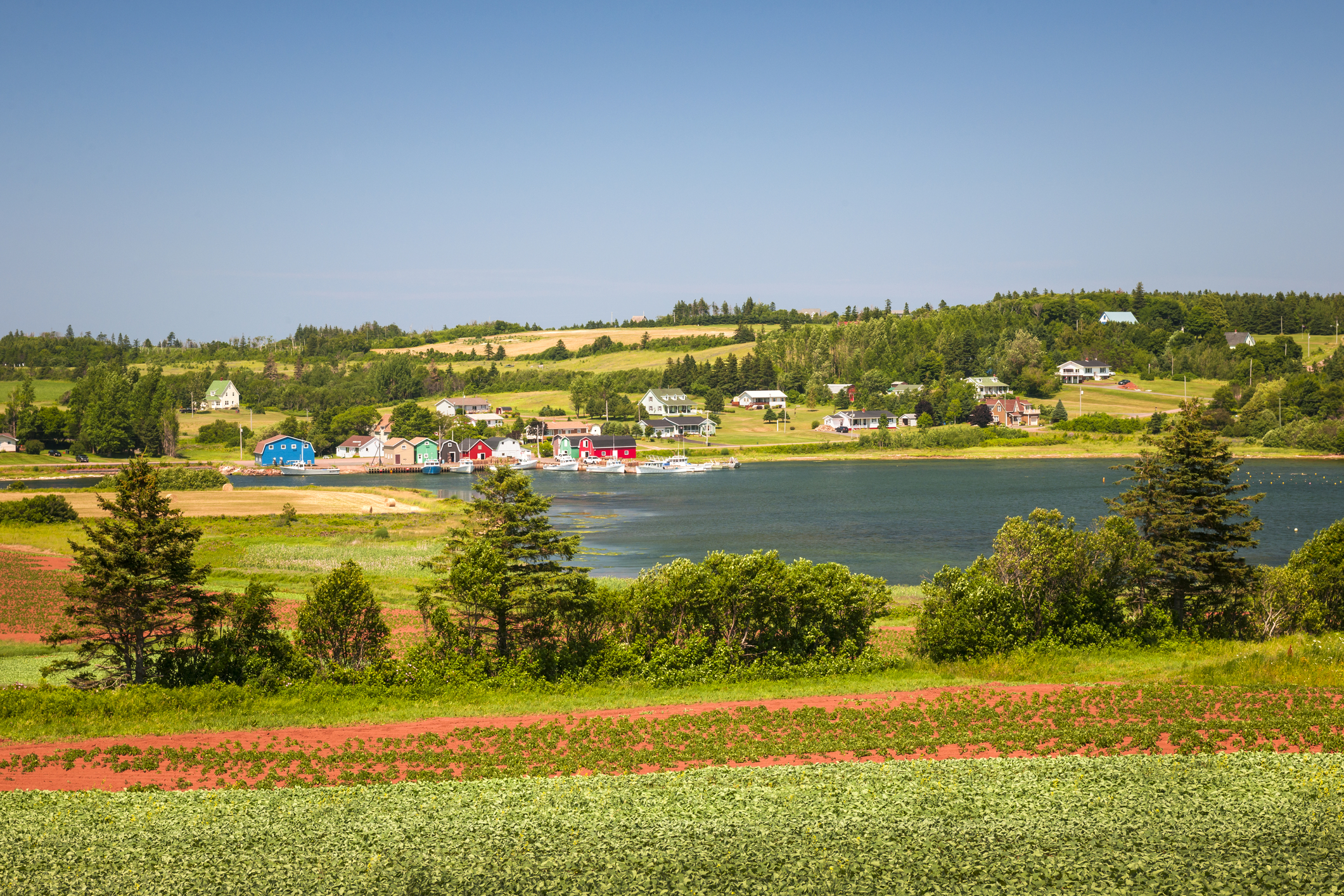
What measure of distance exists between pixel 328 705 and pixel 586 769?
640 cm

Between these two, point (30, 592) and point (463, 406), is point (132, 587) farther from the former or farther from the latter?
point (463, 406)

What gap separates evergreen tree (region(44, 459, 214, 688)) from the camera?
17.9 meters

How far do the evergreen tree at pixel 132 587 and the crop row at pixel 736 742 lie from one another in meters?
4.76

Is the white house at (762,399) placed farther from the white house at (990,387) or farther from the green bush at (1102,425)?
the green bush at (1102,425)

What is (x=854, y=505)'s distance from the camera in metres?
62.0

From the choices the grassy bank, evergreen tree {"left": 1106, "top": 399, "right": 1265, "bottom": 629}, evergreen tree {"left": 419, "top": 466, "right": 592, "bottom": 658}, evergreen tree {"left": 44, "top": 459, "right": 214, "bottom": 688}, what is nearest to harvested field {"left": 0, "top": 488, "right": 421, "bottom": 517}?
evergreen tree {"left": 44, "top": 459, "right": 214, "bottom": 688}

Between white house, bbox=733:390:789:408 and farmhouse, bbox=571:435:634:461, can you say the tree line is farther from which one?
white house, bbox=733:390:789:408

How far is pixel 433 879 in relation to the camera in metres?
8.48

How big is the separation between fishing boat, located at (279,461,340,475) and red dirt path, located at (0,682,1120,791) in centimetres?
8519

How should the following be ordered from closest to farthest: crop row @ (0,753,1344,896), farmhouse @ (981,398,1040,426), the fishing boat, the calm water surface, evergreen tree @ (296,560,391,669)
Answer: crop row @ (0,753,1344,896) → evergreen tree @ (296,560,391,669) → the calm water surface → the fishing boat → farmhouse @ (981,398,1040,426)

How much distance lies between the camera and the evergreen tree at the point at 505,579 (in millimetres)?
18875

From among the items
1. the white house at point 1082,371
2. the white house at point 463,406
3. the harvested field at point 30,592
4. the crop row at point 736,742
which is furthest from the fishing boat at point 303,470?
the white house at point 1082,371

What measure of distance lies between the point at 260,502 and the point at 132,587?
1882 inches

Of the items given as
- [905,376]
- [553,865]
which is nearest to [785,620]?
[553,865]
